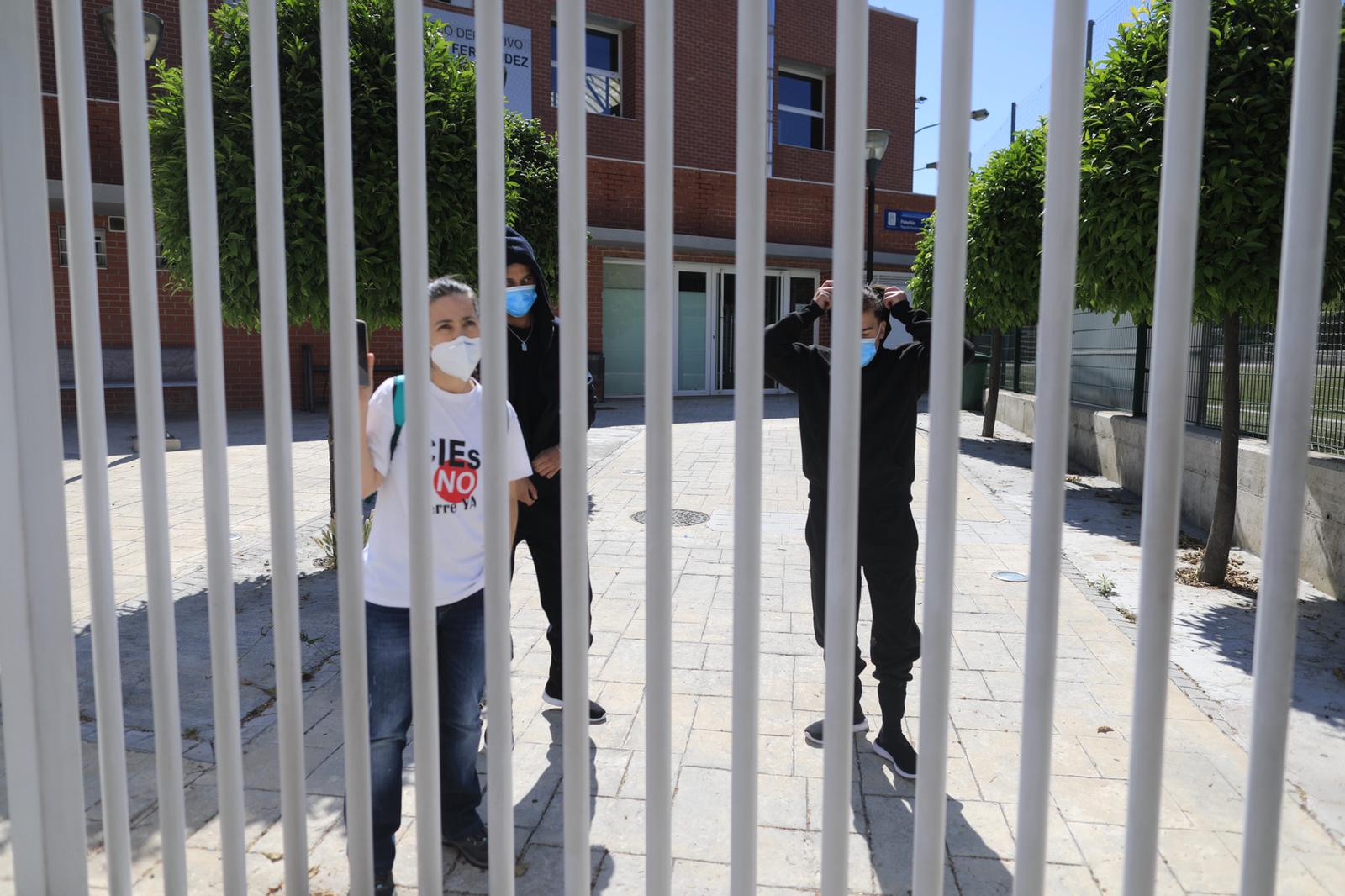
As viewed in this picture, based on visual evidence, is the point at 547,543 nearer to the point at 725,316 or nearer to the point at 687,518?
the point at 687,518

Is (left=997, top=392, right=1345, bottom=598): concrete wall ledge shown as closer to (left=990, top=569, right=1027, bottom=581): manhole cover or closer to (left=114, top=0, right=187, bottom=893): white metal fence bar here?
(left=990, top=569, right=1027, bottom=581): manhole cover

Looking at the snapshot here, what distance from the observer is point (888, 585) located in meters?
3.28

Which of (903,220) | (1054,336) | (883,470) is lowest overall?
(883,470)

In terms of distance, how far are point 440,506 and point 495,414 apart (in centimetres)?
116

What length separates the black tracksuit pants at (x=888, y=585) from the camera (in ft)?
10.6

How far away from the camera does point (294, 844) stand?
1479 mm

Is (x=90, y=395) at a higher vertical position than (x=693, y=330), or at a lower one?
lower

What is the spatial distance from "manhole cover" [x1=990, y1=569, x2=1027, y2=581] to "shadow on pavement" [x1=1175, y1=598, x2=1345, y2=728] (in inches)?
39.3

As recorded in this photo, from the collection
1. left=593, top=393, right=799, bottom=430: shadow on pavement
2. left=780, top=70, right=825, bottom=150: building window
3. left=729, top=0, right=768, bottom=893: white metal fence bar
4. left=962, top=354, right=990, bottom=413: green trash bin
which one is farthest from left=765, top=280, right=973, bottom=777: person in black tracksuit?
left=780, top=70, right=825, bottom=150: building window

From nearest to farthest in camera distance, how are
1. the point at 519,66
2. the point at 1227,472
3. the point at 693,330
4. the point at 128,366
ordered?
the point at 1227,472 < the point at 128,366 < the point at 519,66 < the point at 693,330

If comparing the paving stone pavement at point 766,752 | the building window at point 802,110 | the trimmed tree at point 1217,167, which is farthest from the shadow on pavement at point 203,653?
the building window at point 802,110

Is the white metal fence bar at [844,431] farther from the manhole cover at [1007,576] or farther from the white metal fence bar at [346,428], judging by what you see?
the manhole cover at [1007,576]

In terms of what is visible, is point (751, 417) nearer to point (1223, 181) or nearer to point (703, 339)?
point (1223, 181)

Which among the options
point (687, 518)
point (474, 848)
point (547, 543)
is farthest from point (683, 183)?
point (474, 848)
